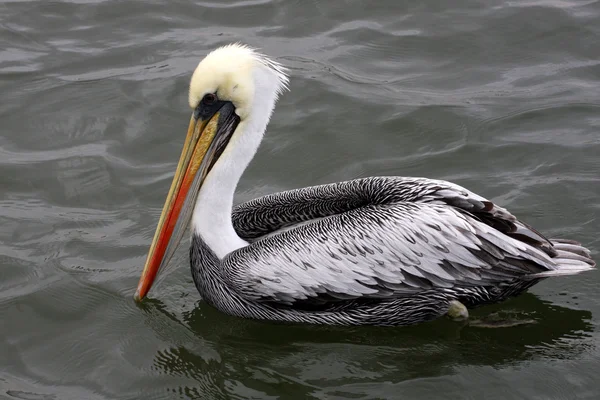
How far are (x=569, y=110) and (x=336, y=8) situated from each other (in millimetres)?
2648

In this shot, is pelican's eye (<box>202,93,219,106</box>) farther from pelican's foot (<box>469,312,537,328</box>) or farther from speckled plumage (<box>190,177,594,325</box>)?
pelican's foot (<box>469,312,537,328</box>)

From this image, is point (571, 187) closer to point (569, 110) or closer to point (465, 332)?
point (569, 110)

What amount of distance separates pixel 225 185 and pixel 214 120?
378 millimetres

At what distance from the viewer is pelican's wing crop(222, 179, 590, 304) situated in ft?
16.2

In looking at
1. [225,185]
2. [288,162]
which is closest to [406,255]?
[225,185]

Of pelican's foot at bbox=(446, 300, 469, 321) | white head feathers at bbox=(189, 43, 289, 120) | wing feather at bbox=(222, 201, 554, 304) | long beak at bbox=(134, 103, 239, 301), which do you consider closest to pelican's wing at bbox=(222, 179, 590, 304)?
wing feather at bbox=(222, 201, 554, 304)

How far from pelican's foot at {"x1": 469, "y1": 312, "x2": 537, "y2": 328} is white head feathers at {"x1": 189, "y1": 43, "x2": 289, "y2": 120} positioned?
1739 mm

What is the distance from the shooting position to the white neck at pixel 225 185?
5180 millimetres

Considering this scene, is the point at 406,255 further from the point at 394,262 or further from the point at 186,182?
the point at 186,182

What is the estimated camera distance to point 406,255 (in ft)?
16.3

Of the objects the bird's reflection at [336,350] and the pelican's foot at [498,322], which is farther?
the pelican's foot at [498,322]

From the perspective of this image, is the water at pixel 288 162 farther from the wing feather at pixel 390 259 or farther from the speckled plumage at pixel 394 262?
the wing feather at pixel 390 259

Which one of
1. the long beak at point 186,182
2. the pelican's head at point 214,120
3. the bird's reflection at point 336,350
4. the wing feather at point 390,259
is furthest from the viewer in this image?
the long beak at point 186,182


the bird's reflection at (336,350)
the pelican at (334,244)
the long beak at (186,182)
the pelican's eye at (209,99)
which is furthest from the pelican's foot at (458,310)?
the pelican's eye at (209,99)
